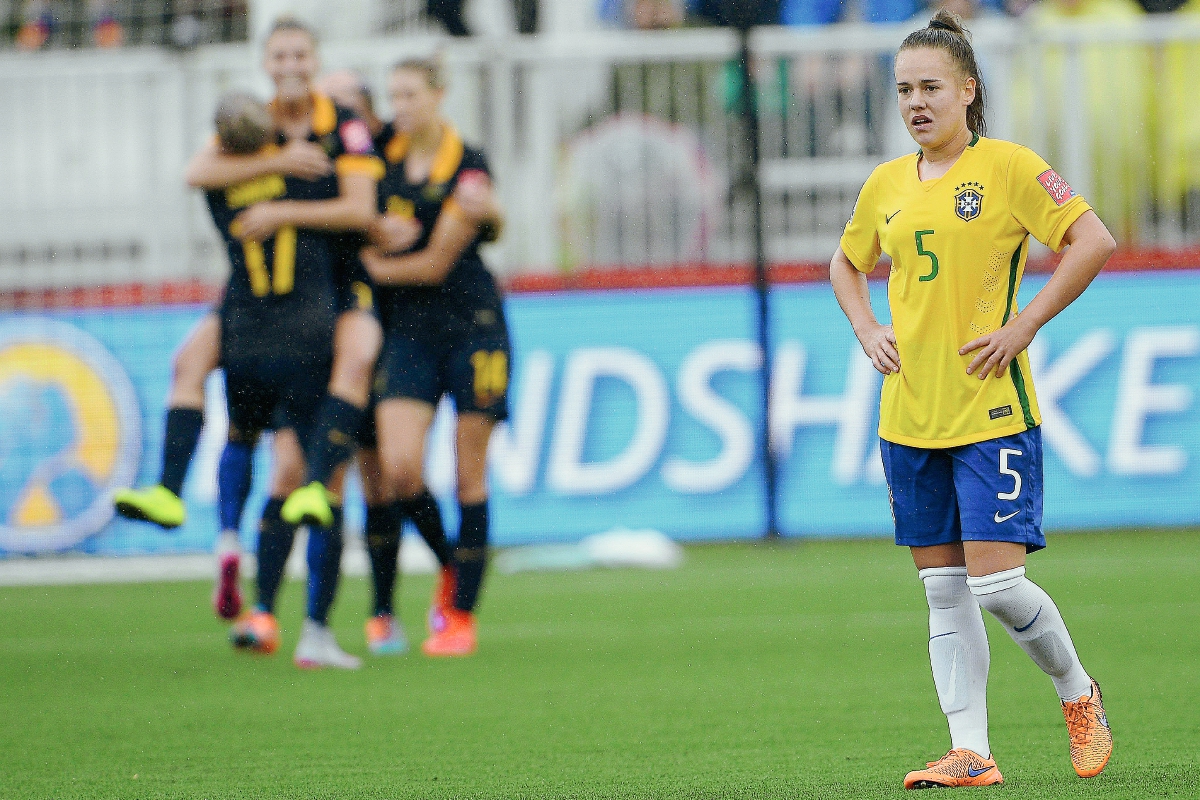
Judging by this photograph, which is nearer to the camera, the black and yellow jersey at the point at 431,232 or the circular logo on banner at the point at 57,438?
the black and yellow jersey at the point at 431,232

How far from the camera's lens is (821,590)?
8.12 meters

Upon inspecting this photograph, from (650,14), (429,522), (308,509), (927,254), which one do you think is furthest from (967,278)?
(650,14)

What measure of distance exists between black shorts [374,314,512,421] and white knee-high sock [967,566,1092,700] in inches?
121

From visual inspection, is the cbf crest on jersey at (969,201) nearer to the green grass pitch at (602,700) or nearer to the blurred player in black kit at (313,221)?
the green grass pitch at (602,700)

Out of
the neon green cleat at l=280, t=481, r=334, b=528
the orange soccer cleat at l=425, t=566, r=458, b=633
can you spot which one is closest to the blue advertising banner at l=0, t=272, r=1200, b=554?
the orange soccer cleat at l=425, t=566, r=458, b=633

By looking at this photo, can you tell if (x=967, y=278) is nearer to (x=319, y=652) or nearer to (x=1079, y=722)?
(x=1079, y=722)

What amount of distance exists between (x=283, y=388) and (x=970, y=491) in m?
3.20

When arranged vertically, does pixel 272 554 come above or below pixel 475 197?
below

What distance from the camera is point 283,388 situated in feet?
20.6

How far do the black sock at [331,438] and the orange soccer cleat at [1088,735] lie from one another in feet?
9.77

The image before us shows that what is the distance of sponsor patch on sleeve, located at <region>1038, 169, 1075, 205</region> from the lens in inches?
146

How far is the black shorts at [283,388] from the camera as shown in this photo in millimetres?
6242

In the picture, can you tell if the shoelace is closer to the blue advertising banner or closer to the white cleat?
the white cleat

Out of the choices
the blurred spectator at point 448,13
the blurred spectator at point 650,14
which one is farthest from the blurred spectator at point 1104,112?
the blurred spectator at point 448,13
